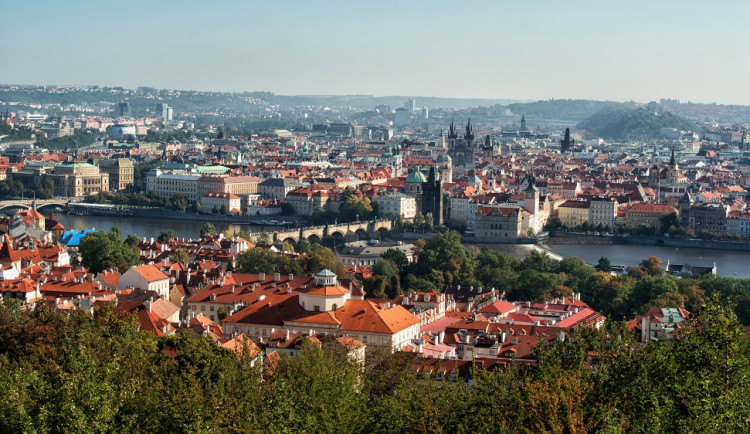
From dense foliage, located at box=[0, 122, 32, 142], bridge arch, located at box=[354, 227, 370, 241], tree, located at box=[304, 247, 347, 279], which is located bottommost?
dense foliage, located at box=[0, 122, 32, 142]

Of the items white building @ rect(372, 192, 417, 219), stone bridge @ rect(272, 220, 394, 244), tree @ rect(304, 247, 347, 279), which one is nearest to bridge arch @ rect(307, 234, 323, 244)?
stone bridge @ rect(272, 220, 394, 244)

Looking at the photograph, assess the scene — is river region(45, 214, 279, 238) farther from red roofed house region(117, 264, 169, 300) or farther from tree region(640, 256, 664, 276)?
red roofed house region(117, 264, 169, 300)

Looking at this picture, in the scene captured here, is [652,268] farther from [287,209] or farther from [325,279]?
[287,209]

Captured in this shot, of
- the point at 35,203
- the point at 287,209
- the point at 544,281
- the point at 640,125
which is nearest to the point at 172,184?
the point at 35,203

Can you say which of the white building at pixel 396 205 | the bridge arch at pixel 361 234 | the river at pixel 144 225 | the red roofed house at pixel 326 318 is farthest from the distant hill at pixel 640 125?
the red roofed house at pixel 326 318

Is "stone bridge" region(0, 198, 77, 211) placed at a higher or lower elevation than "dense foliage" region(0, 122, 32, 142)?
higher
